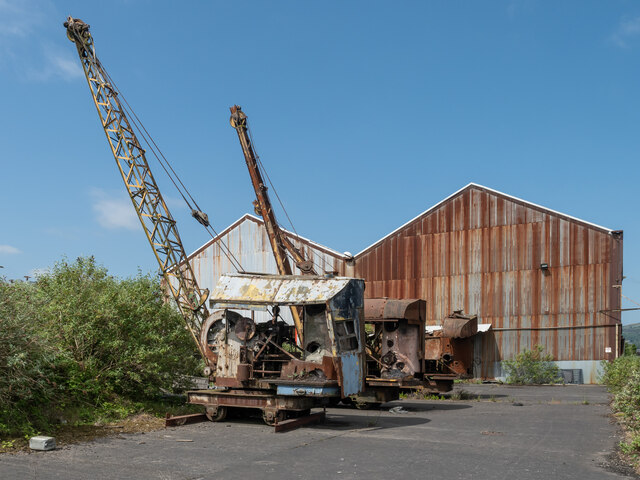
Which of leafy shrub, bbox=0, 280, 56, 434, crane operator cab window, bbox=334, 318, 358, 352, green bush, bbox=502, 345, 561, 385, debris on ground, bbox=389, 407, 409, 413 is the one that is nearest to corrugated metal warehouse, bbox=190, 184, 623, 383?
green bush, bbox=502, 345, 561, 385

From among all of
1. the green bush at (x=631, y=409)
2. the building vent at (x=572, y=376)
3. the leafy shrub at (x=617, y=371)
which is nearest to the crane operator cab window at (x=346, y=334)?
the green bush at (x=631, y=409)

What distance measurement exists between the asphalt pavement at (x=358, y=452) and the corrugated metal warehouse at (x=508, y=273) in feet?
44.7

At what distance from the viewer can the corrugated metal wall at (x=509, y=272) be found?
27.9 metres

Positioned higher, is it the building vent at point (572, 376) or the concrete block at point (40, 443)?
the concrete block at point (40, 443)

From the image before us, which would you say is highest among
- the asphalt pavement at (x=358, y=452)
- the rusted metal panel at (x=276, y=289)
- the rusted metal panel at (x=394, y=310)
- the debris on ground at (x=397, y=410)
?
the rusted metal panel at (x=276, y=289)

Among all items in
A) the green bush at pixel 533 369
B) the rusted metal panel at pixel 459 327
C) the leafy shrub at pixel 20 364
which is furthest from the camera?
the green bush at pixel 533 369

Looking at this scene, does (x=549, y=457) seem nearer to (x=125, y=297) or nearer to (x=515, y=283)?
(x=125, y=297)

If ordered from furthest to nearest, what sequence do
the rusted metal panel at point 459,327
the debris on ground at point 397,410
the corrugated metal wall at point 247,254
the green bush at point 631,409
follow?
the corrugated metal wall at point 247,254, the rusted metal panel at point 459,327, the debris on ground at point 397,410, the green bush at point 631,409

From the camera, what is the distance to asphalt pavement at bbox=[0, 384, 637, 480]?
874cm

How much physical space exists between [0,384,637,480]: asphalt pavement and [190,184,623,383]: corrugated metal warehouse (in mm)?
13624

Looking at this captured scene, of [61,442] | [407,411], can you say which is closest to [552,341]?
[407,411]

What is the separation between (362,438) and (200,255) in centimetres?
2775

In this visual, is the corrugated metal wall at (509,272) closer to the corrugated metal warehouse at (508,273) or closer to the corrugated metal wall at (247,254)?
the corrugated metal warehouse at (508,273)

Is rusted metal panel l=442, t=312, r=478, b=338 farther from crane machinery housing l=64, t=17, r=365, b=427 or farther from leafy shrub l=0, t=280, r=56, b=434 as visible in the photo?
leafy shrub l=0, t=280, r=56, b=434
